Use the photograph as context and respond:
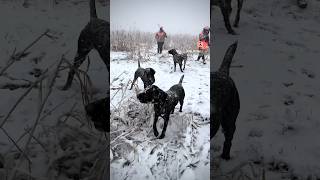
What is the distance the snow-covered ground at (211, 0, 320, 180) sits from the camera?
2.61 metres

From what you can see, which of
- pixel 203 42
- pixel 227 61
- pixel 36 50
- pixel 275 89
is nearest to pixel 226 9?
pixel 203 42

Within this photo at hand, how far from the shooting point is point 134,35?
296cm

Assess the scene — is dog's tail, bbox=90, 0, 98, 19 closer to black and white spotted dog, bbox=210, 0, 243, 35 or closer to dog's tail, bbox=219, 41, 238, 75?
black and white spotted dog, bbox=210, 0, 243, 35

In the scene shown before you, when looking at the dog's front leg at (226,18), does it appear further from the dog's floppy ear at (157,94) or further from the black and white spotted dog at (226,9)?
the dog's floppy ear at (157,94)

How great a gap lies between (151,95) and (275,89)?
0.80 metres

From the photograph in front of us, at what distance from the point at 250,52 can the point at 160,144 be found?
2.86ft

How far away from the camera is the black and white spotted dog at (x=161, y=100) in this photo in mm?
2748

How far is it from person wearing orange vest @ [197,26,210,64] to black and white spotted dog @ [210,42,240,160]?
0.16 metres

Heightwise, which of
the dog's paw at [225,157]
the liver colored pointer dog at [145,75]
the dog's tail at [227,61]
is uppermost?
the dog's tail at [227,61]

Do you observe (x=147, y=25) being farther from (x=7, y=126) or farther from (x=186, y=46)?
(x=7, y=126)

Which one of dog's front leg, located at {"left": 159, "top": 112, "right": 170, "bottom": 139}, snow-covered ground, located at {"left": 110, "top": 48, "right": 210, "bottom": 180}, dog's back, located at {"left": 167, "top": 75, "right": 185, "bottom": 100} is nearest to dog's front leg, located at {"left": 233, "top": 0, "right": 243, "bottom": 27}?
snow-covered ground, located at {"left": 110, "top": 48, "right": 210, "bottom": 180}

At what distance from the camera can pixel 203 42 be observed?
295 centimetres

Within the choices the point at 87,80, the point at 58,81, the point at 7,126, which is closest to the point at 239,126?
the point at 58,81

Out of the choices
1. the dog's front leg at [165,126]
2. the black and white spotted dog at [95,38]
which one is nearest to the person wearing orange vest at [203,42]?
the dog's front leg at [165,126]
